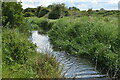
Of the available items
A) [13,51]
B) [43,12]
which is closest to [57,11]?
[43,12]

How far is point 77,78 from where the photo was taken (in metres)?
6.78

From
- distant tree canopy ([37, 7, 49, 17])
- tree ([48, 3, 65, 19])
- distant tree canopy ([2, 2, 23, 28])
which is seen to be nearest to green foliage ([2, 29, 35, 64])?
distant tree canopy ([2, 2, 23, 28])

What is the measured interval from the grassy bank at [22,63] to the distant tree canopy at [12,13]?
14.2ft

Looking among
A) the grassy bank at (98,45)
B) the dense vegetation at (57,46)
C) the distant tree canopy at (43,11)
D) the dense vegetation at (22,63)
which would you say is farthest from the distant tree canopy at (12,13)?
the distant tree canopy at (43,11)

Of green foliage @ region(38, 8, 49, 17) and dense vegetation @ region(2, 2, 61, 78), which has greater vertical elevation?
green foliage @ region(38, 8, 49, 17)

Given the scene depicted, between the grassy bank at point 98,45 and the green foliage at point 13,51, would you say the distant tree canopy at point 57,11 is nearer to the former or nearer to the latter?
the grassy bank at point 98,45

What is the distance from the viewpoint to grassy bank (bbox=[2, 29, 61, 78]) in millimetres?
5852

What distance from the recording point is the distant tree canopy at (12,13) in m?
12.9

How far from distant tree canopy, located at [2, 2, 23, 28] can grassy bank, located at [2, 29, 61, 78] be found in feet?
14.2

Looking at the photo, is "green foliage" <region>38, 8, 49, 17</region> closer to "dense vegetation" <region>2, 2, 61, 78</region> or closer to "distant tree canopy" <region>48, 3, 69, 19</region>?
"distant tree canopy" <region>48, 3, 69, 19</region>

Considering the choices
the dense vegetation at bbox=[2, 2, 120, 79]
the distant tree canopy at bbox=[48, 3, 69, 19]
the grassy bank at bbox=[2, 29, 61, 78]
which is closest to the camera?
the grassy bank at bbox=[2, 29, 61, 78]

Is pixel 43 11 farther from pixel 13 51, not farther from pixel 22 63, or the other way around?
pixel 22 63

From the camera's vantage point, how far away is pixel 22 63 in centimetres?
726

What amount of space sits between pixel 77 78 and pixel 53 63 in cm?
114
